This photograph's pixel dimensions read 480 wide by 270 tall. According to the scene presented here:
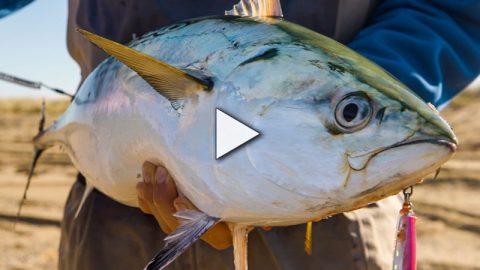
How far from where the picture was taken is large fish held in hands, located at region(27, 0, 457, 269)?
101cm

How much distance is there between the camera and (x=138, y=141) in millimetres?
1313

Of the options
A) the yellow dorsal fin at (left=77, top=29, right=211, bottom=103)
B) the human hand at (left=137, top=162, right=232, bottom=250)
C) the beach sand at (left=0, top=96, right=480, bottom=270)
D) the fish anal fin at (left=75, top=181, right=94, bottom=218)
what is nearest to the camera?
the yellow dorsal fin at (left=77, top=29, right=211, bottom=103)

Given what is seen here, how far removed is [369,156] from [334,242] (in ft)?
2.56

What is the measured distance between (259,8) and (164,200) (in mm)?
405

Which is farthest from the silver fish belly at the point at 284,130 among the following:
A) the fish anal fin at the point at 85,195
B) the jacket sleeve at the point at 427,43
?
the jacket sleeve at the point at 427,43

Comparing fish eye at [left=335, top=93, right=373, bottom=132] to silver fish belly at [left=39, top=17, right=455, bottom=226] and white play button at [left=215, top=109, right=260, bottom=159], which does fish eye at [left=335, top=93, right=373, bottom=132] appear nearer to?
silver fish belly at [left=39, top=17, right=455, bottom=226]

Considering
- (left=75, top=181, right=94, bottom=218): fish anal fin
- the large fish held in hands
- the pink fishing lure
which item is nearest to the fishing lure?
the pink fishing lure

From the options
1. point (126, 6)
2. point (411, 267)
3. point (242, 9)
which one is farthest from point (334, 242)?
point (126, 6)

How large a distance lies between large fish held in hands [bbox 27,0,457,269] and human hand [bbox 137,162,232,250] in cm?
3

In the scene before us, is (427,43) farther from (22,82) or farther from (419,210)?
Answer: (419,210)

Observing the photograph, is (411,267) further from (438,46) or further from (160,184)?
(438,46)

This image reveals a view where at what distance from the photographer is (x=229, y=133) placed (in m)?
1.07

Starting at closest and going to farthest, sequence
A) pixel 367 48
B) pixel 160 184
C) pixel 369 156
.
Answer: pixel 369 156 → pixel 160 184 → pixel 367 48

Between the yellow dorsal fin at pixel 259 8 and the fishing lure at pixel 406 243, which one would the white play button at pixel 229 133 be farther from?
the fishing lure at pixel 406 243
